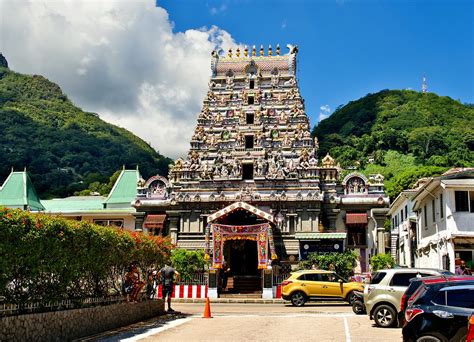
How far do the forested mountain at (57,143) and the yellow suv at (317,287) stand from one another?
66.0 metres

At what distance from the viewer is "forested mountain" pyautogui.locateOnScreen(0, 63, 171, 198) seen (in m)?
99.3

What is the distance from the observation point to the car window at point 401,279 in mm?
18422

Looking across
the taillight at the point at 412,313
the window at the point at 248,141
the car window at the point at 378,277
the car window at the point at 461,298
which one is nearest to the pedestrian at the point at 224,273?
the window at the point at 248,141

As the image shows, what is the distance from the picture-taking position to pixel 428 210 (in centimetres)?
3488

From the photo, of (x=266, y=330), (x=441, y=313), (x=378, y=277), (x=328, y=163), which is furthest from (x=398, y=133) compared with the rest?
(x=441, y=313)

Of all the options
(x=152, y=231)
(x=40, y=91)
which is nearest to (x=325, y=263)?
(x=152, y=231)

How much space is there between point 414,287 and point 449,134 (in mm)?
92101

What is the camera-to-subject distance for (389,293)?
18297mm

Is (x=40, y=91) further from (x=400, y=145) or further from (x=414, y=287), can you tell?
(x=414, y=287)

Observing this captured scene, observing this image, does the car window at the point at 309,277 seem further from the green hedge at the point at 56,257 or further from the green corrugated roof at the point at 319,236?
the green hedge at the point at 56,257

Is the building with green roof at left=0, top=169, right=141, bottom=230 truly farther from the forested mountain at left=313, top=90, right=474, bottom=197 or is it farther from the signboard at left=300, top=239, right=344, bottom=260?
the forested mountain at left=313, top=90, right=474, bottom=197

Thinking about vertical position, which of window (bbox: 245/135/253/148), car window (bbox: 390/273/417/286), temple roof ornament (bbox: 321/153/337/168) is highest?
window (bbox: 245/135/253/148)

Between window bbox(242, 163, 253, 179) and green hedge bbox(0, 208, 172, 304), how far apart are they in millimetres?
25797

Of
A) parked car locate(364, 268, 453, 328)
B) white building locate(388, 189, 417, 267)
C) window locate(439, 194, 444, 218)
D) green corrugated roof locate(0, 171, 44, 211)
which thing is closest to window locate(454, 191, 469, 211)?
window locate(439, 194, 444, 218)
